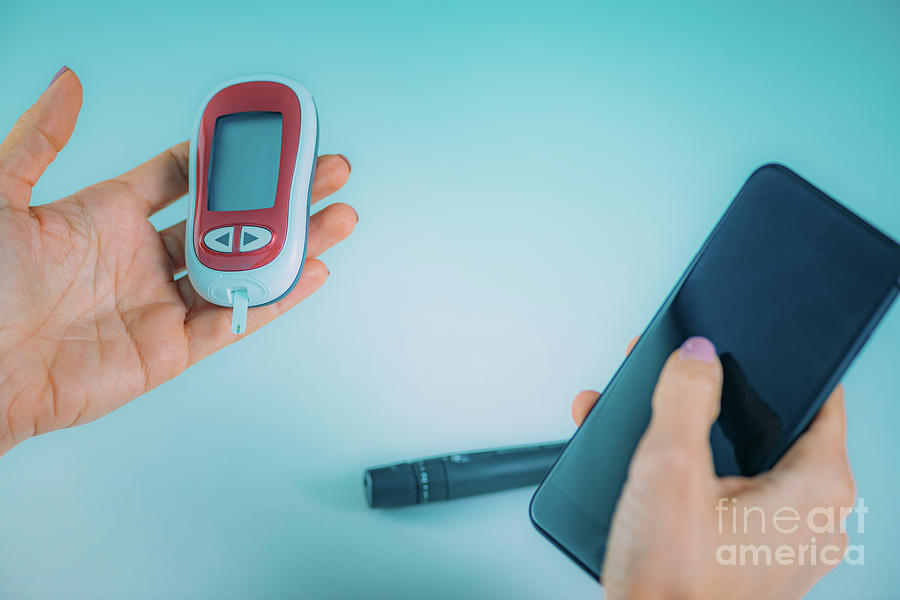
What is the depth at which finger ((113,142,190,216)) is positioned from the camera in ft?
2.88

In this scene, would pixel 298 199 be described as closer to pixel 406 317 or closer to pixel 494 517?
pixel 406 317

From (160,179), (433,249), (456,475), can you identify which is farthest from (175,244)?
(456,475)

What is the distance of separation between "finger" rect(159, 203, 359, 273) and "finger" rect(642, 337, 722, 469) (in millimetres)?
488

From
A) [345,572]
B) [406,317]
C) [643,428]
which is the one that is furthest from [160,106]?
[643,428]

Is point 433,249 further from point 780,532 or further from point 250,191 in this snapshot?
point 780,532

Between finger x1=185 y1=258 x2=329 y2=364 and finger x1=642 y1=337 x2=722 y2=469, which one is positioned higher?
finger x1=642 y1=337 x2=722 y2=469

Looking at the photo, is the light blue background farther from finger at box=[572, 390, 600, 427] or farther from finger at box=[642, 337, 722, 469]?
finger at box=[642, 337, 722, 469]

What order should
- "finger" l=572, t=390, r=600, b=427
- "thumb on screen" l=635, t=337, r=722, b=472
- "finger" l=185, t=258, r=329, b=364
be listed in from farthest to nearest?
"finger" l=185, t=258, r=329, b=364 < "finger" l=572, t=390, r=600, b=427 < "thumb on screen" l=635, t=337, r=722, b=472

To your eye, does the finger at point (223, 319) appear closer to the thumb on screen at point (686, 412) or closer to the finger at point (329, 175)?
the finger at point (329, 175)

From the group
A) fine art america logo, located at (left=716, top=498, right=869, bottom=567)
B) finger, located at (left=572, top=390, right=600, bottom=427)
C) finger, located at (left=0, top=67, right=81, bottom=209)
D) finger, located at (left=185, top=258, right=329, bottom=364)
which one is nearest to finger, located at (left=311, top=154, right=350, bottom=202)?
finger, located at (left=185, top=258, right=329, bottom=364)

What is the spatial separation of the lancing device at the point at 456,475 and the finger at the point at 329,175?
1.26 ft

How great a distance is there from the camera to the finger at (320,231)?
2.92 ft

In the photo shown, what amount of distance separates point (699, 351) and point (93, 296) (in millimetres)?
669

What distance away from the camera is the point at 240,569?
2.42 ft
